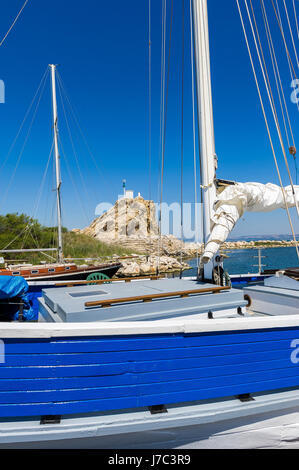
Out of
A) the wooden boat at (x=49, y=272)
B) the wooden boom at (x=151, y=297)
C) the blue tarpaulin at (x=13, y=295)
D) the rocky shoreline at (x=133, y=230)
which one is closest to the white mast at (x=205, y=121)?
the wooden boom at (x=151, y=297)

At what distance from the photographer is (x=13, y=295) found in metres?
5.07

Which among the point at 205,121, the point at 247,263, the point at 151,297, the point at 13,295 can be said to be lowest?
the point at 247,263

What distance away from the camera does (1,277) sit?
5098 mm

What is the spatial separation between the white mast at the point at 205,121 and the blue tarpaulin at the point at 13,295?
3.35 metres

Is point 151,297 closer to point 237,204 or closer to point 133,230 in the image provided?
point 237,204

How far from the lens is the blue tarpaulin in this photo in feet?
16.3

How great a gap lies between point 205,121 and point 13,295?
4.56 m

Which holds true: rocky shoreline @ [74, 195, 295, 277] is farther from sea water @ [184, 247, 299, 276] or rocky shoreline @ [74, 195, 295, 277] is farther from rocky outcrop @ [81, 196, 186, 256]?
sea water @ [184, 247, 299, 276]

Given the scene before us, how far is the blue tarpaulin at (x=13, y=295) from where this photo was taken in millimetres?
4961

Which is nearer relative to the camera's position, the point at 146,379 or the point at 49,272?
the point at 146,379

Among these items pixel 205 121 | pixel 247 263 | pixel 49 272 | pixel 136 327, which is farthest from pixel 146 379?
pixel 247 263

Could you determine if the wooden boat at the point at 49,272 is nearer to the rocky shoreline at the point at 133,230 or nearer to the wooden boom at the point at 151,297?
the wooden boom at the point at 151,297
